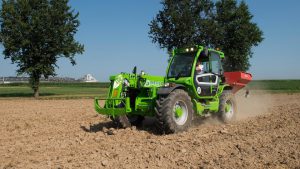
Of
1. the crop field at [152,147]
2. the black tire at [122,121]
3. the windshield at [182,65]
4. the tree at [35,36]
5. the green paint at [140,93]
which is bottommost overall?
the crop field at [152,147]

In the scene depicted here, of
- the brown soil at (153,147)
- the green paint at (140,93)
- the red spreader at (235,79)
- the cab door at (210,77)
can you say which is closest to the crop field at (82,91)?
the red spreader at (235,79)

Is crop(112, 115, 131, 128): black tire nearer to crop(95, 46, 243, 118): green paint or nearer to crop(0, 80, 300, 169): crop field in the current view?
crop(95, 46, 243, 118): green paint

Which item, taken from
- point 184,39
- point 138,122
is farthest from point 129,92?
point 184,39

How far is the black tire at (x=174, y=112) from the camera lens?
9344mm

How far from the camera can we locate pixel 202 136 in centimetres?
870

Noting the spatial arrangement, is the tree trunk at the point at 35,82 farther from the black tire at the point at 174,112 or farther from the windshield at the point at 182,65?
the black tire at the point at 174,112

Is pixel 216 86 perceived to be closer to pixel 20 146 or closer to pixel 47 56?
pixel 20 146

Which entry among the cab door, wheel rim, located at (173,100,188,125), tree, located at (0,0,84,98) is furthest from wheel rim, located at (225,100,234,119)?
tree, located at (0,0,84,98)

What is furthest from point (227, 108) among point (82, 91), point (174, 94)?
point (82, 91)

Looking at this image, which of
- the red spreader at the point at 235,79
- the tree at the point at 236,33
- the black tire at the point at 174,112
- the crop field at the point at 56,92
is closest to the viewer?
the black tire at the point at 174,112

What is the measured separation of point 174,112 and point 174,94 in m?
0.48

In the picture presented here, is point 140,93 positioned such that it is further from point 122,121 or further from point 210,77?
point 210,77

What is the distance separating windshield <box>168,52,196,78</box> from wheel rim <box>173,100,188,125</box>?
1069mm

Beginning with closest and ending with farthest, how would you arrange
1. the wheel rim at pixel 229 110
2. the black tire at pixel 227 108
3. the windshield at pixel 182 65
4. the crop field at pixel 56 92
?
the windshield at pixel 182 65
the black tire at pixel 227 108
the wheel rim at pixel 229 110
the crop field at pixel 56 92
